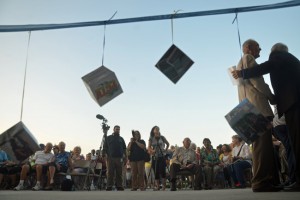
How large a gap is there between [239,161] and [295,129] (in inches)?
184

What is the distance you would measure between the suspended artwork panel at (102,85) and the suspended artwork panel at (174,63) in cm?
63

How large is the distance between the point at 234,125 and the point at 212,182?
6115mm

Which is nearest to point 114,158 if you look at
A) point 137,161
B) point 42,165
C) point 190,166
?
point 137,161

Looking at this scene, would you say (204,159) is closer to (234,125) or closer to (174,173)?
(174,173)

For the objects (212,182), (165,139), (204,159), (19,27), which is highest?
(19,27)

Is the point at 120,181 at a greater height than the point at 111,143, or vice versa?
the point at 111,143

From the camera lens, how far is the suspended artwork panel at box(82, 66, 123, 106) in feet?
12.5

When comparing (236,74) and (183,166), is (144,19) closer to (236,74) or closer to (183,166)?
(236,74)

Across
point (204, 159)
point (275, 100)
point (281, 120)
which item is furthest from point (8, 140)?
point (204, 159)

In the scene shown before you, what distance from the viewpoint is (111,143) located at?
8.55m

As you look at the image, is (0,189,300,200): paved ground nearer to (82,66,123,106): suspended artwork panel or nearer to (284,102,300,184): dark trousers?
(284,102,300,184): dark trousers

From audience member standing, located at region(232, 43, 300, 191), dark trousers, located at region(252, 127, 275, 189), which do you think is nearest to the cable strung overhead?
audience member standing, located at region(232, 43, 300, 191)

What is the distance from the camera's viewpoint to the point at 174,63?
4.01m

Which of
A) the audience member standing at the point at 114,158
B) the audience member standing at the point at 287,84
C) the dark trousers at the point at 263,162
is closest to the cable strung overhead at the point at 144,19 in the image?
the audience member standing at the point at 287,84
